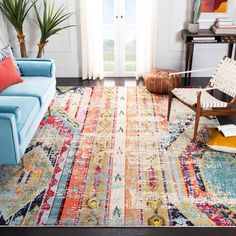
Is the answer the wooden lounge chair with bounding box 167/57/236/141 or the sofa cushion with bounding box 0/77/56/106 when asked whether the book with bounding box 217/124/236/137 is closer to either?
the wooden lounge chair with bounding box 167/57/236/141

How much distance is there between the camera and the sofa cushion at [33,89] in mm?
3312

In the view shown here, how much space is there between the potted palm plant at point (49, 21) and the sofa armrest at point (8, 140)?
6.56ft

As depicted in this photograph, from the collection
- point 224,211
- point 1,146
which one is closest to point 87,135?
point 1,146

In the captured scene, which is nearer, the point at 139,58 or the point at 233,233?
the point at 233,233

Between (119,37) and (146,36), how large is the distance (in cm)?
35

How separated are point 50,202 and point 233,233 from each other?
123cm

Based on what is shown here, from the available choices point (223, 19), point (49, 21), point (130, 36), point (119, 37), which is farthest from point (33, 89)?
point (223, 19)

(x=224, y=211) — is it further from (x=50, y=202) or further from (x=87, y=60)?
(x=87, y=60)

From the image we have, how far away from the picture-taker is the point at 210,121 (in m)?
3.70

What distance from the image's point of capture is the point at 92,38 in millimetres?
4617

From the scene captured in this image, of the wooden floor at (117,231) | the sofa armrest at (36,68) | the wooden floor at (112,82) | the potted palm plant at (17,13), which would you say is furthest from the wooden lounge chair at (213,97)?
the potted palm plant at (17,13)

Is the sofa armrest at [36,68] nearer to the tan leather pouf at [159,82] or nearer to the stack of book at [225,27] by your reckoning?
the tan leather pouf at [159,82]

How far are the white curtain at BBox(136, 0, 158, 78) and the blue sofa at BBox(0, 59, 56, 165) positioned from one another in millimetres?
1353

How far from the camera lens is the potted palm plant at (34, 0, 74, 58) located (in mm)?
4340
